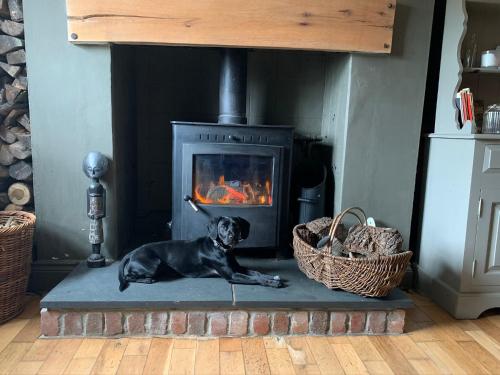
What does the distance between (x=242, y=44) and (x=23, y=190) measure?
1.30 metres

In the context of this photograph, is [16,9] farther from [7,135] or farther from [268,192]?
[268,192]

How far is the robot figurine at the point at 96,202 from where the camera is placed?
1.89 meters

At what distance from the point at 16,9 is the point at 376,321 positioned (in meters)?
2.18

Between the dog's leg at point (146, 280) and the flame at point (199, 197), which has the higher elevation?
the flame at point (199, 197)

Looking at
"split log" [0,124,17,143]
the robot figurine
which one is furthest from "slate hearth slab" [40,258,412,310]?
"split log" [0,124,17,143]

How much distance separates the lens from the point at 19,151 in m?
2.04

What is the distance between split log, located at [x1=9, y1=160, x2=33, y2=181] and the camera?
206 cm

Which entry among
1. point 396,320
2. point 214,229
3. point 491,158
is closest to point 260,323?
point 214,229

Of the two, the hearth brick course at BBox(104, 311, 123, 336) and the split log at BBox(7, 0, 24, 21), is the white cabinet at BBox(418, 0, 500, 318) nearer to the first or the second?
the hearth brick course at BBox(104, 311, 123, 336)

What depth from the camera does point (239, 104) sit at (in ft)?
7.02

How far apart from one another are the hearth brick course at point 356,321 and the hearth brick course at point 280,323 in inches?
10.5

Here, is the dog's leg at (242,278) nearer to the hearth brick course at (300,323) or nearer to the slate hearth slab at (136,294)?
the slate hearth slab at (136,294)

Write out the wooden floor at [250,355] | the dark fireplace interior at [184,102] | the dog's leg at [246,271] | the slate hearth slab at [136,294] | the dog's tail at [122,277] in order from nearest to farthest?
the wooden floor at [250,355]
the slate hearth slab at [136,294]
the dog's tail at [122,277]
the dog's leg at [246,271]
the dark fireplace interior at [184,102]

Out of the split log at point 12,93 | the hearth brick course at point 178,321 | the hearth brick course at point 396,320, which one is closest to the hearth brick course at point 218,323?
the hearth brick course at point 178,321
